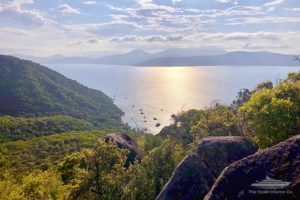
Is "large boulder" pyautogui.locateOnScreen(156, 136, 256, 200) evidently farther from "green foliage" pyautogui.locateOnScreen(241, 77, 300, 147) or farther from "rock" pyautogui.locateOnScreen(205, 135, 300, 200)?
"rock" pyautogui.locateOnScreen(205, 135, 300, 200)

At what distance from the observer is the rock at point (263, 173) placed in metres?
17.7

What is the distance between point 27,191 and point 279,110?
90.4ft

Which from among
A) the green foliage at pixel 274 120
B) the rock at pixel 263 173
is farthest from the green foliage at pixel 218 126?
the rock at pixel 263 173

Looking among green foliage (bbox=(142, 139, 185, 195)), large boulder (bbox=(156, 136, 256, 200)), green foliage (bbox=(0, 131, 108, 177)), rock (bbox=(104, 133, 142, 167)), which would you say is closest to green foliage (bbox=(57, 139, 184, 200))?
green foliage (bbox=(142, 139, 185, 195))

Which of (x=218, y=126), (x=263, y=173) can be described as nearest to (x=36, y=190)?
(x=263, y=173)

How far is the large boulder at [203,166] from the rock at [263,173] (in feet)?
15.0

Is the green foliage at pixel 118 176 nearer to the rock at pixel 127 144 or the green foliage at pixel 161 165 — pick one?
the green foliage at pixel 161 165

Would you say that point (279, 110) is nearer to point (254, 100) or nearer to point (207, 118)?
point (254, 100)

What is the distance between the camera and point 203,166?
83.3 ft

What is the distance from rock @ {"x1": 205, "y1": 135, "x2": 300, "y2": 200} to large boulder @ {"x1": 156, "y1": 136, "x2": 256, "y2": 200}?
4.57 meters

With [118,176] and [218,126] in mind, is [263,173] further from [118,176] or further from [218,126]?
[218,126]

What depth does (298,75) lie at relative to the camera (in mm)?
43750

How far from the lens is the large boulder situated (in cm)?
2395

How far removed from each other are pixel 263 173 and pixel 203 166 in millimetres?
7231
